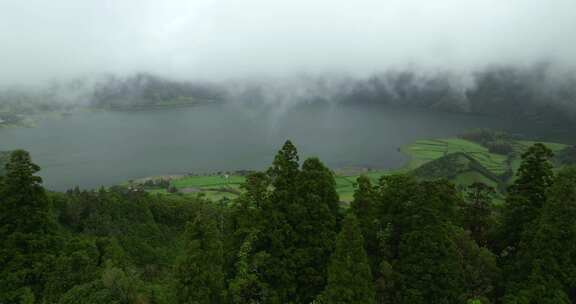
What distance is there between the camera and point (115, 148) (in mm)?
117062

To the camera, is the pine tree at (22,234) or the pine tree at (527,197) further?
the pine tree at (527,197)

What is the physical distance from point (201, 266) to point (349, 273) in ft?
15.3

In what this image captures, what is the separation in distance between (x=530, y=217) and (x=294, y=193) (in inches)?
379

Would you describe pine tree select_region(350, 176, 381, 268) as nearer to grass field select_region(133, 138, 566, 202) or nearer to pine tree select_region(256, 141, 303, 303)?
pine tree select_region(256, 141, 303, 303)

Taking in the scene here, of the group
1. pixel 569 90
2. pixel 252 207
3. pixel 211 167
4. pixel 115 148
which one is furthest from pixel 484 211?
pixel 569 90

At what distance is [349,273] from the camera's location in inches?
492

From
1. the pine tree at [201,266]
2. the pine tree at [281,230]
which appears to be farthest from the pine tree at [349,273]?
the pine tree at [201,266]

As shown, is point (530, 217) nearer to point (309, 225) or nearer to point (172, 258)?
point (309, 225)

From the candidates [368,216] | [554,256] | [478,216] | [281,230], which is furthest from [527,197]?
[281,230]

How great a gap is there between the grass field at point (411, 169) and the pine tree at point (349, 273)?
3944 cm

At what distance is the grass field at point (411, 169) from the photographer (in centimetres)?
7144

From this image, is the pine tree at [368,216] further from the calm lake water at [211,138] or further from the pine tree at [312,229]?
the calm lake water at [211,138]

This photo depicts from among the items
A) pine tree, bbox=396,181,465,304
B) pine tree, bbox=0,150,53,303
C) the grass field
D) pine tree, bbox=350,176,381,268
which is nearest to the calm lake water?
the grass field

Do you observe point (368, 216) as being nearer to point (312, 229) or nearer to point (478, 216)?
point (312, 229)
